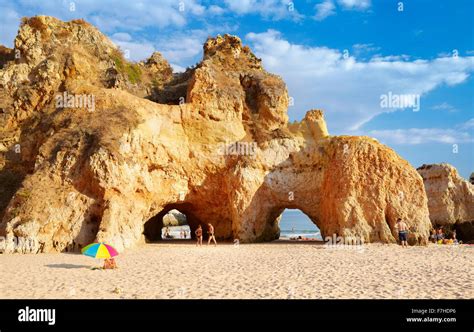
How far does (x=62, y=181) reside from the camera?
1936 centimetres

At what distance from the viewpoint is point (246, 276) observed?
38.6ft

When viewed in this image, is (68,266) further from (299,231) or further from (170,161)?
(299,231)

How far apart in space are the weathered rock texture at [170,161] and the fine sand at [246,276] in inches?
130

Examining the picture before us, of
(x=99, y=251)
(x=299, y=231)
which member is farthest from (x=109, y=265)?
(x=299, y=231)

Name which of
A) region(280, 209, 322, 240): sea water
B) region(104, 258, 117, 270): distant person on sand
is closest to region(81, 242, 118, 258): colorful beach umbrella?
region(104, 258, 117, 270): distant person on sand

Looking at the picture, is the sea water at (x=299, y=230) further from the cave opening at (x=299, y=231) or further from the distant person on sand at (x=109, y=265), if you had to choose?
the distant person on sand at (x=109, y=265)

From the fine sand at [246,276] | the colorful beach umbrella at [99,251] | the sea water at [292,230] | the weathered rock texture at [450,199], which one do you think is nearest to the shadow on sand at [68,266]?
the fine sand at [246,276]

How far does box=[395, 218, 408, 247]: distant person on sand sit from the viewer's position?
20.0 meters

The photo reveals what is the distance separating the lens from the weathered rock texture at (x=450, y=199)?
3033cm

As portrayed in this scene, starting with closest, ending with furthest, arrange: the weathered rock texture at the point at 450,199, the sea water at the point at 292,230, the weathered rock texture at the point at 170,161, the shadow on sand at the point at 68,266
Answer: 1. the shadow on sand at the point at 68,266
2. the weathered rock texture at the point at 170,161
3. the weathered rock texture at the point at 450,199
4. the sea water at the point at 292,230

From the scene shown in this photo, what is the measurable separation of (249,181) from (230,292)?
14179 mm
